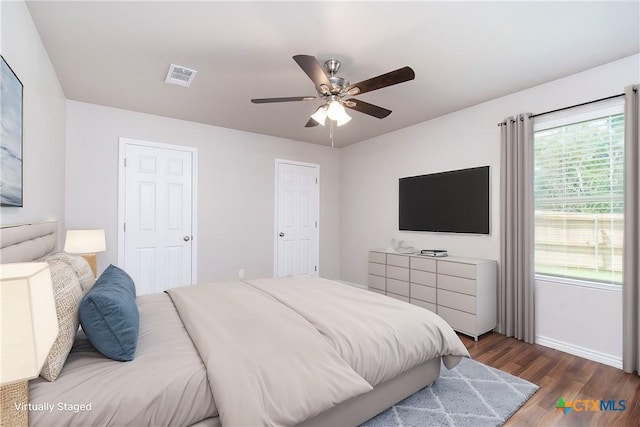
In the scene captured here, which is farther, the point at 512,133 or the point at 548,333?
the point at 512,133

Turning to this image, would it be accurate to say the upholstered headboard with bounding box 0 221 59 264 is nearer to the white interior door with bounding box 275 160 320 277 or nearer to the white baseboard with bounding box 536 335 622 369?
the white interior door with bounding box 275 160 320 277

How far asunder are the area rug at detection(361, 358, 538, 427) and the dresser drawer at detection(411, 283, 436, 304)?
108cm

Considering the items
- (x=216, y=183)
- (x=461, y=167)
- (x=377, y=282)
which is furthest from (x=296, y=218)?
(x=461, y=167)

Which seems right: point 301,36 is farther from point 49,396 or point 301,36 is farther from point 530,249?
point 530,249

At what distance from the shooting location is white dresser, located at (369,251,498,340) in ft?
10.1

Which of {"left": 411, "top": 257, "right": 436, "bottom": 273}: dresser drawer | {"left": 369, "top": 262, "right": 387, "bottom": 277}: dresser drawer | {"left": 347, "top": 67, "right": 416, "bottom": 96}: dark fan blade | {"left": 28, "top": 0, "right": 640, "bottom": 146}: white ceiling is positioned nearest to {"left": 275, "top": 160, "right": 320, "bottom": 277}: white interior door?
{"left": 369, "top": 262, "right": 387, "bottom": 277}: dresser drawer

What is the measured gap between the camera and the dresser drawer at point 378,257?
13.4 feet

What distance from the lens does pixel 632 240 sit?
7.66ft

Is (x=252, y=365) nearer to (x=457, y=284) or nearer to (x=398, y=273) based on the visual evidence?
(x=457, y=284)

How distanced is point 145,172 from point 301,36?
8.96 feet

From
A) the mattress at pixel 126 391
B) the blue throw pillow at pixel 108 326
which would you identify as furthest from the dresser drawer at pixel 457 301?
the blue throw pillow at pixel 108 326

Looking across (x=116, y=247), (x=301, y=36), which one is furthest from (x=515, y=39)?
(x=116, y=247)

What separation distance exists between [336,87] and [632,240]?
101 inches

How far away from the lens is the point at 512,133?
3.11 m
